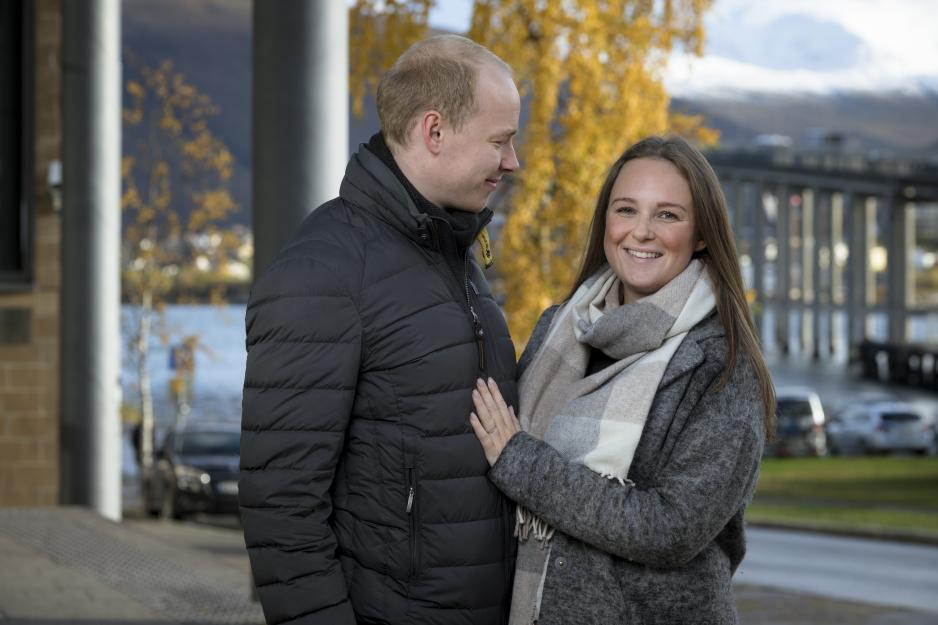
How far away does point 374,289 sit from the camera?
2943 millimetres

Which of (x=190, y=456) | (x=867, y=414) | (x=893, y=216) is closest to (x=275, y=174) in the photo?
(x=190, y=456)

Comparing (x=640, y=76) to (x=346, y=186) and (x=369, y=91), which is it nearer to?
(x=369, y=91)

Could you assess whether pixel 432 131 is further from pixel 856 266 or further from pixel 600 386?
pixel 856 266

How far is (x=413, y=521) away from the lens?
2.96 meters

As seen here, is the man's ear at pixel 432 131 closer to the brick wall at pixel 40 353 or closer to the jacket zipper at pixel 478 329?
the jacket zipper at pixel 478 329

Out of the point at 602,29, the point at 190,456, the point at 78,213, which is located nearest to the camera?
the point at 78,213


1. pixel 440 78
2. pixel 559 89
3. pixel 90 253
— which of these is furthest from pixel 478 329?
pixel 559 89

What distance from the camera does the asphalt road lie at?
11602 millimetres

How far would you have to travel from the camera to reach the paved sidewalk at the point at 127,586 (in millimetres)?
7699

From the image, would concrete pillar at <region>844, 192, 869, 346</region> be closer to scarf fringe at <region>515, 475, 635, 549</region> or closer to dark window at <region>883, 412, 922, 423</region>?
dark window at <region>883, 412, 922, 423</region>

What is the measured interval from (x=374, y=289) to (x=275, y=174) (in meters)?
4.70

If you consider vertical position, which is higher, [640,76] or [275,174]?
[640,76]

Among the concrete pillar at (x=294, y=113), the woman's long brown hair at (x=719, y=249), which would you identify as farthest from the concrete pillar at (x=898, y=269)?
the woman's long brown hair at (x=719, y=249)

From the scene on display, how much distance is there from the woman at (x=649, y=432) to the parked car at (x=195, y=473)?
1635 cm
